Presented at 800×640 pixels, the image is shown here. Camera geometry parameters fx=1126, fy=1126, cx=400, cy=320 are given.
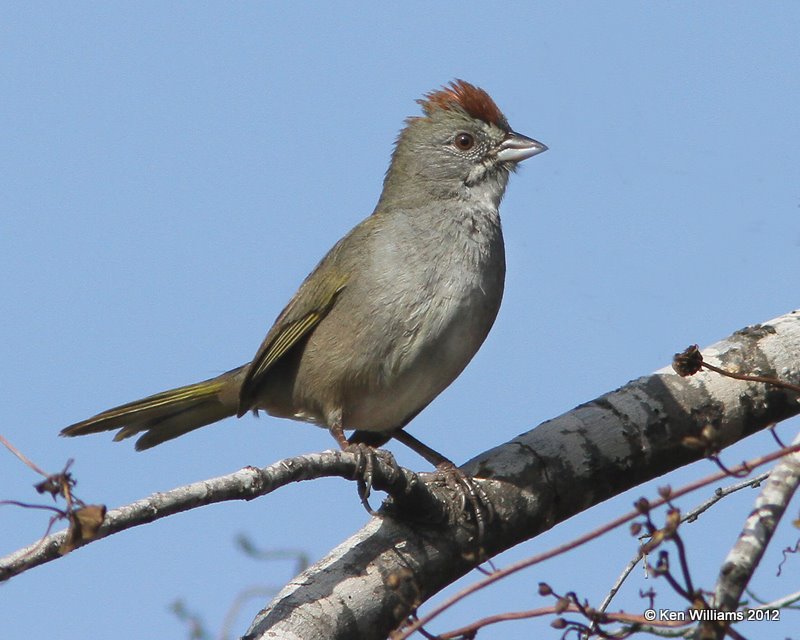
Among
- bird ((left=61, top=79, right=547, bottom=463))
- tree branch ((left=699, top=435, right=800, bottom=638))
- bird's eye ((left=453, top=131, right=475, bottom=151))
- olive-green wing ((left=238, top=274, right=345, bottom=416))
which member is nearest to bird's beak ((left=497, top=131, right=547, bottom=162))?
bird ((left=61, top=79, right=547, bottom=463))

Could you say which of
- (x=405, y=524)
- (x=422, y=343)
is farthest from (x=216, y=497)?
(x=422, y=343)

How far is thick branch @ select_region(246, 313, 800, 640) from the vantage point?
4227 millimetres

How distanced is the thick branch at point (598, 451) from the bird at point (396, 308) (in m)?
0.78

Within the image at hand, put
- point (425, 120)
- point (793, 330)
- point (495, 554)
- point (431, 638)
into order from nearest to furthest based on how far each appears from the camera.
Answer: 1. point (431, 638)
2. point (495, 554)
3. point (793, 330)
4. point (425, 120)

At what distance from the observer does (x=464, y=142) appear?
632cm

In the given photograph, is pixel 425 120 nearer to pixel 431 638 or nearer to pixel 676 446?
pixel 676 446

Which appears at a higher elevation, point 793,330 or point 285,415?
point 285,415

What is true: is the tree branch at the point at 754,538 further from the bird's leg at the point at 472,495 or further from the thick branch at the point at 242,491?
the bird's leg at the point at 472,495

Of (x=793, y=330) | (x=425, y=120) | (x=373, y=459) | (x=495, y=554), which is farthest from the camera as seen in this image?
(x=425, y=120)

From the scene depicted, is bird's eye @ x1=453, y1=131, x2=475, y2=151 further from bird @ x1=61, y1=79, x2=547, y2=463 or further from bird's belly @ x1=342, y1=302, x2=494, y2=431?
bird's belly @ x1=342, y1=302, x2=494, y2=431

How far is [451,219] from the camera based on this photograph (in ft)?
18.8

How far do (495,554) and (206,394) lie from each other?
2.37 meters

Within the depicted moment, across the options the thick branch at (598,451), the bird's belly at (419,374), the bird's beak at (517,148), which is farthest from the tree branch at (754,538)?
the bird's beak at (517,148)

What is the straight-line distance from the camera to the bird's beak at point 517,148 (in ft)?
20.2
